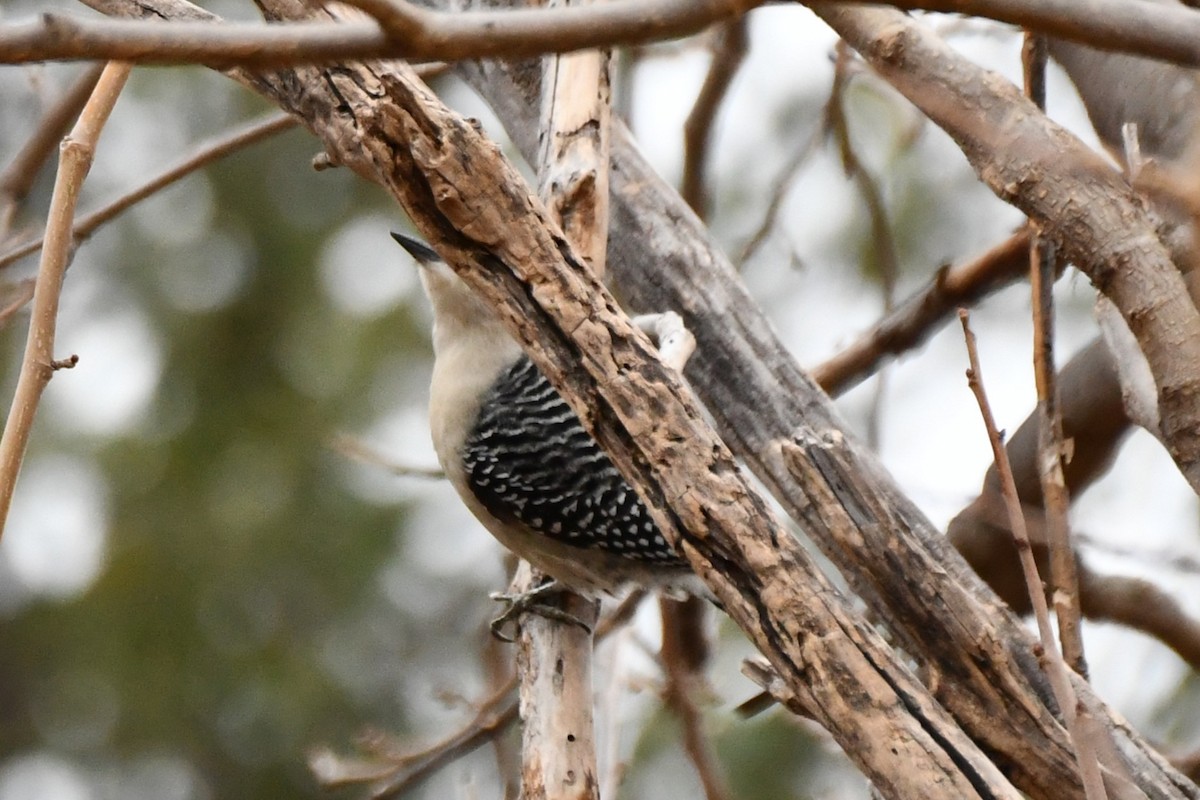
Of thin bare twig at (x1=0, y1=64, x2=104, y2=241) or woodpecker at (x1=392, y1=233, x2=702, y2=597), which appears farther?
woodpecker at (x1=392, y1=233, x2=702, y2=597)

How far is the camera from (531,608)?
318 centimetres

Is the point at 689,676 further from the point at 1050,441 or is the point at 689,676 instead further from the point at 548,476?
the point at 1050,441

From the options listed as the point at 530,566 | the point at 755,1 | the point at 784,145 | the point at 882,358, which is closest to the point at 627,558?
→ the point at 530,566

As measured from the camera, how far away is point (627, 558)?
3598 millimetres

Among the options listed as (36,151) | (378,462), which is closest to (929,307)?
(378,462)

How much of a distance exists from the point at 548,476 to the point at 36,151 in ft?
4.93

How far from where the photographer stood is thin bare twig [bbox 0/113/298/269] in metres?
3.06

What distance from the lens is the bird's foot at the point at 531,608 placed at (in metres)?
3.07

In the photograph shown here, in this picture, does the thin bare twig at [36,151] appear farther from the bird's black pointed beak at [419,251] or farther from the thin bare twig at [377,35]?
the thin bare twig at [377,35]

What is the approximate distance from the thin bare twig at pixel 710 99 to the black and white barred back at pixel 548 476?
0.71 metres

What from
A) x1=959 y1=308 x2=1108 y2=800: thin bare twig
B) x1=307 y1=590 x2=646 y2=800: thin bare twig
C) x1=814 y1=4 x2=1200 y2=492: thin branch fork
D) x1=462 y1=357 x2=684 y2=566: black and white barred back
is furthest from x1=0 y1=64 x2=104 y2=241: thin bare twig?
x1=959 y1=308 x2=1108 y2=800: thin bare twig

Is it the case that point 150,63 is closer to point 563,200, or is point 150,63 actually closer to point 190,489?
point 563,200

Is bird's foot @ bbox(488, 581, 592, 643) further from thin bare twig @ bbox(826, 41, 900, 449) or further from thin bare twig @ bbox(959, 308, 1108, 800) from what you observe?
thin bare twig @ bbox(959, 308, 1108, 800)

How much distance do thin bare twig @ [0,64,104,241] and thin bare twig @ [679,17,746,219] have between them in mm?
1585
